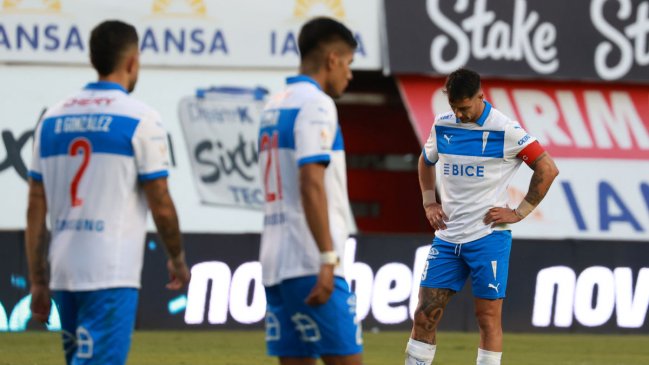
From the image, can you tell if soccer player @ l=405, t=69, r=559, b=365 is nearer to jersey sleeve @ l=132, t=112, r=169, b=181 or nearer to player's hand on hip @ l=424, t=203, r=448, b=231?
player's hand on hip @ l=424, t=203, r=448, b=231

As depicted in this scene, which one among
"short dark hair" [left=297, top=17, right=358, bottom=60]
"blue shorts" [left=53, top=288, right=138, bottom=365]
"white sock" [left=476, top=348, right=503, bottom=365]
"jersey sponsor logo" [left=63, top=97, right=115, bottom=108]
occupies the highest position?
"short dark hair" [left=297, top=17, right=358, bottom=60]

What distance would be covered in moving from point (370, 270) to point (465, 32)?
21.1ft

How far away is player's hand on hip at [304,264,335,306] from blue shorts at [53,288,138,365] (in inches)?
29.6

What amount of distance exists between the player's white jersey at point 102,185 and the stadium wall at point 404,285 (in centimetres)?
1004

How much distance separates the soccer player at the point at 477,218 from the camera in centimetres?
881

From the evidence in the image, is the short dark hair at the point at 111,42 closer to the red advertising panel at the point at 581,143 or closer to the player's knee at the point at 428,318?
the player's knee at the point at 428,318

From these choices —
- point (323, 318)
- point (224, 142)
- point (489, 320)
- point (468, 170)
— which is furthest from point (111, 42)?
point (224, 142)

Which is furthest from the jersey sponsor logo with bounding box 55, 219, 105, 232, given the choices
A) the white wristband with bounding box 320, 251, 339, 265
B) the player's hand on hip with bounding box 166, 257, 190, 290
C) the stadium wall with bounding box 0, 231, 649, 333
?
the stadium wall with bounding box 0, 231, 649, 333

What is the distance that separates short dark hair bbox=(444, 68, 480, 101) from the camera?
858 cm

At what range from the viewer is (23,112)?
20.7 metres

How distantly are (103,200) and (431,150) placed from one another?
4.05 m

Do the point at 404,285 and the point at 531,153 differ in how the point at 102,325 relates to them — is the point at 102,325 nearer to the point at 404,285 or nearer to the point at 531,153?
the point at 531,153

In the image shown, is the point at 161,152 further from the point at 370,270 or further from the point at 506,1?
the point at 506,1

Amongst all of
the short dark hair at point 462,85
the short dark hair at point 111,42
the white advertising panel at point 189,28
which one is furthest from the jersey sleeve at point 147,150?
the white advertising panel at point 189,28
